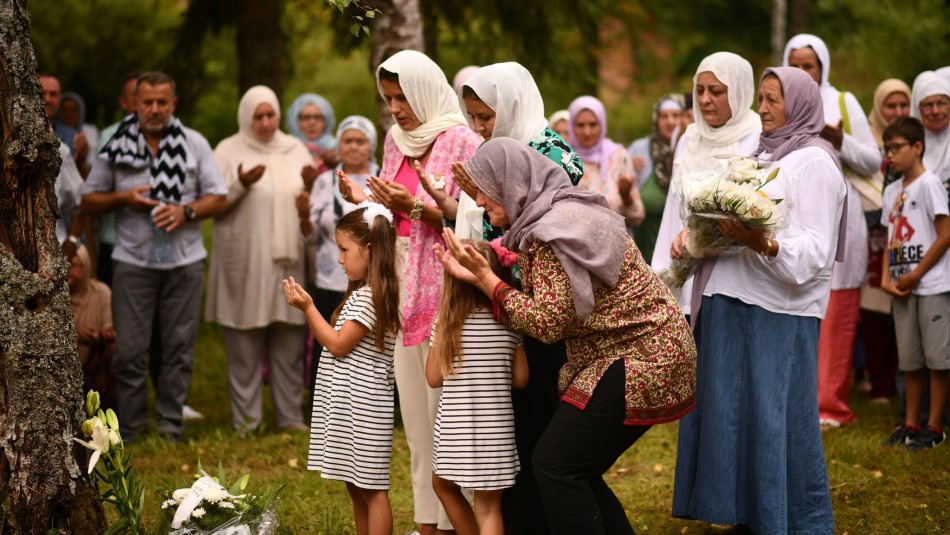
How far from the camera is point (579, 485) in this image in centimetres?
452

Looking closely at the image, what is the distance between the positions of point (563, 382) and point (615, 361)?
0.29m

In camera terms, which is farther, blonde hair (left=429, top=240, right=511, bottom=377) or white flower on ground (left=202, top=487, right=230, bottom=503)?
blonde hair (left=429, top=240, right=511, bottom=377)

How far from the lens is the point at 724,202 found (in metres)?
4.84

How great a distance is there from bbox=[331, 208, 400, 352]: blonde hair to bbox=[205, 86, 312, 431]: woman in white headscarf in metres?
3.13

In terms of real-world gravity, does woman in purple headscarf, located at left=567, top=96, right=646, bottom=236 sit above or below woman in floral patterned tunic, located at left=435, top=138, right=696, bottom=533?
above

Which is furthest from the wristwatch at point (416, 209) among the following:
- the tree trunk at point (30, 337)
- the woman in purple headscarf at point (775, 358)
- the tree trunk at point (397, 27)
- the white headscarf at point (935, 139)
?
the white headscarf at point (935, 139)

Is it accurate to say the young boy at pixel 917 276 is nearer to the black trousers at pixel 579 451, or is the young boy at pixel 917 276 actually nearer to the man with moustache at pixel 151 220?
the black trousers at pixel 579 451

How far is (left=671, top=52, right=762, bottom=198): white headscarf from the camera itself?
5.62m

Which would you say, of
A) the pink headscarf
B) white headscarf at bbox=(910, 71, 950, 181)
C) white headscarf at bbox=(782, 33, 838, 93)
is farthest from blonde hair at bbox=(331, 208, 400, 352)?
the pink headscarf

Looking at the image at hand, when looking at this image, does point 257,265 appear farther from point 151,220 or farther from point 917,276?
point 917,276

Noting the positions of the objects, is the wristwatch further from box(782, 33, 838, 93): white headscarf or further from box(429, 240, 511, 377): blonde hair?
box(782, 33, 838, 93): white headscarf

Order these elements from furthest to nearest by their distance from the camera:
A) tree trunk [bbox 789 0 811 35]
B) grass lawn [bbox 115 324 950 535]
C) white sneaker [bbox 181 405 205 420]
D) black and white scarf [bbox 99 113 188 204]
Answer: tree trunk [bbox 789 0 811 35]
white sneaker [bbox 181 405 205 420]
black and white scarf [bbox 99 113 188 204]
grass lawn [bbox 115 324 950 535]

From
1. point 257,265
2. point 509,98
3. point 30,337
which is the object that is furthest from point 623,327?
point 257,265

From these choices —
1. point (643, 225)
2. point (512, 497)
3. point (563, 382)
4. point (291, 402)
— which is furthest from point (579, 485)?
point (643, 225)
